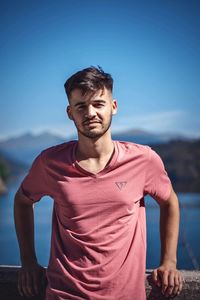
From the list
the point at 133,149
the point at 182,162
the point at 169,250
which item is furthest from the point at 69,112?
the point at 182,162

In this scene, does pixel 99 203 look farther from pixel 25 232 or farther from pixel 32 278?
pixel 32 278

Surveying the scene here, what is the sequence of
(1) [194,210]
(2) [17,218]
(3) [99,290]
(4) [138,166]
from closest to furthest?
(3) [99,290], (4) [138,166], (2) [17,218], (1) [194,210]

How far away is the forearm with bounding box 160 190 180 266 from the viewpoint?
5.60ft

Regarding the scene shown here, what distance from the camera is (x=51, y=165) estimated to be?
5.47 feet

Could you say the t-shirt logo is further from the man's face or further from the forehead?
the forehead

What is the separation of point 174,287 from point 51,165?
816 mm

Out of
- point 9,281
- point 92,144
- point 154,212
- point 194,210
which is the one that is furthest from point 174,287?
point 194,210

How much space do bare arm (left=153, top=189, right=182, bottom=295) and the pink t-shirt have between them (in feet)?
0.25

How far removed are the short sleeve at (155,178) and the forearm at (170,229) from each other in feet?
0.28

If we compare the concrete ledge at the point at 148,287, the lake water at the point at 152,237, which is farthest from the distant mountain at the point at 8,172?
the concrete ledge at the point at 148,287

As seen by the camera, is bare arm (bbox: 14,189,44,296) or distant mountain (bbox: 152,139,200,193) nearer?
bare arm (bbox: 14,189,44,296)

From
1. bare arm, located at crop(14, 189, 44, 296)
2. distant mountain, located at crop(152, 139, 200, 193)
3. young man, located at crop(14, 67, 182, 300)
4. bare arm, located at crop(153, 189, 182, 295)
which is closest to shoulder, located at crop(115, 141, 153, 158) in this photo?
young man, located at crop(14, 67, 182, 300)

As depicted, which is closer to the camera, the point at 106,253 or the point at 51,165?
the point at 106,253

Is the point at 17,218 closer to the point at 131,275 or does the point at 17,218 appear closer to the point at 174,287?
the point at 131,275
